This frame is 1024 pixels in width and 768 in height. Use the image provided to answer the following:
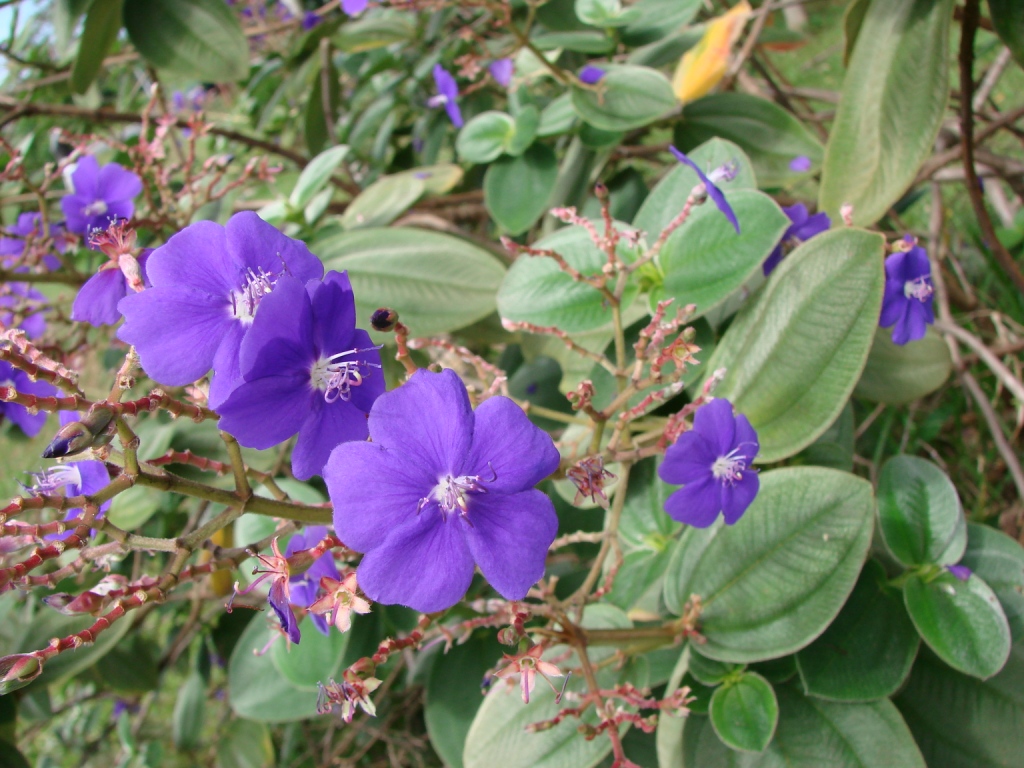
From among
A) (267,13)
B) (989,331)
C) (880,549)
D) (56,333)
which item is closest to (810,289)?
(880,549)

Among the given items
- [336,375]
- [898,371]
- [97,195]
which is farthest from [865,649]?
[97,195]

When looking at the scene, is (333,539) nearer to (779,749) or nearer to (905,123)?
(779,749)

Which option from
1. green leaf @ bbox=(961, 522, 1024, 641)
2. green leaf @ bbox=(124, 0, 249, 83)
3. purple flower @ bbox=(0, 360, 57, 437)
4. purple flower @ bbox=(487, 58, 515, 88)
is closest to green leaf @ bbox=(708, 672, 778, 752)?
green leaf @ bbox=(961, 522, 1024, 641)

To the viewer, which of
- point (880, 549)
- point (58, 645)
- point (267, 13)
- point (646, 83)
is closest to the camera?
point (58, 645)

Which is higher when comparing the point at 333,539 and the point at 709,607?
the point at 333,539

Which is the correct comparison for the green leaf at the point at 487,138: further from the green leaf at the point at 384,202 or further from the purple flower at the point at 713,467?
the purple flower at the point at 713,467

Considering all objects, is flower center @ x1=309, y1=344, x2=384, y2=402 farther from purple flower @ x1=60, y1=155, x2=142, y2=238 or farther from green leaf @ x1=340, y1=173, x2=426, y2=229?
green leaf @ x1=340, y1=173, x2=426, y2=229
